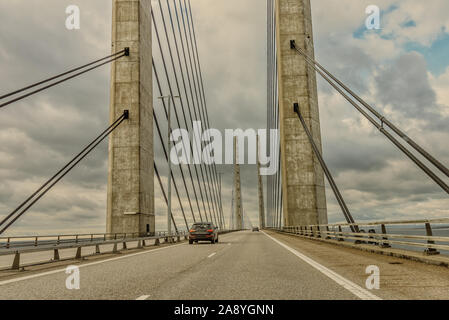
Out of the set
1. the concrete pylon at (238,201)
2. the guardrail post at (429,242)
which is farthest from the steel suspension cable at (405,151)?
the concrete pylon at (238,201)

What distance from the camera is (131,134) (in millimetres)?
33812

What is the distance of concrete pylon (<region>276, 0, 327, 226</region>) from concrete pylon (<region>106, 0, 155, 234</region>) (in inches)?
498

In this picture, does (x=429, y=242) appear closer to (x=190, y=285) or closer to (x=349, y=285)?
(x=349, y=285)

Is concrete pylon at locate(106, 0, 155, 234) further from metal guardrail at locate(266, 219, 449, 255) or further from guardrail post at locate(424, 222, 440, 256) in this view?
guardrail post at locate(424, 222, 440, 256)

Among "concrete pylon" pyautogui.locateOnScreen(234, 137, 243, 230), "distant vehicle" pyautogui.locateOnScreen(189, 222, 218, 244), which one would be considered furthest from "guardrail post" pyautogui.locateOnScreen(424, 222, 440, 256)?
"concrete pylon" pyautogui.locateOnScreen(234, 137, 243, 230)

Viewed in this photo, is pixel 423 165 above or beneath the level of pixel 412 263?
above

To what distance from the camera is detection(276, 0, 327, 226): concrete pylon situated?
36.6m

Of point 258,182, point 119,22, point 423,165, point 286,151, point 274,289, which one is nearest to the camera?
point 274,289

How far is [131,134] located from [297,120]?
50.6 feet

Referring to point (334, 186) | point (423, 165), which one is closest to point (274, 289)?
point (423, 165)

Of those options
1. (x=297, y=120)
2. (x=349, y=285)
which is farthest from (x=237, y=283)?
(x=297, y=120)
